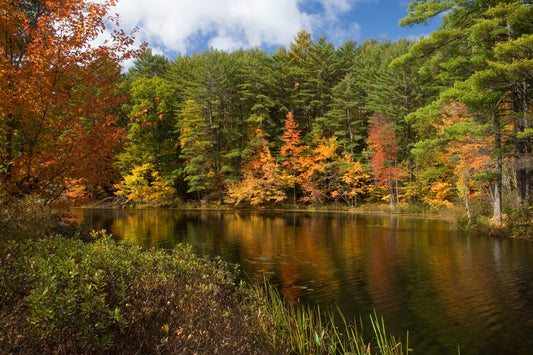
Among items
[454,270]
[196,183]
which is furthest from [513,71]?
[196,183]

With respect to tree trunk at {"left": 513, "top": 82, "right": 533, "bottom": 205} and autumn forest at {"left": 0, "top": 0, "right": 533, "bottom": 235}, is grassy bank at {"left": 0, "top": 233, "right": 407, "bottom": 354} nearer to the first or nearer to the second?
autumn forest at {"left": 0, "top": 0, "right": 533, "bottom": 235}

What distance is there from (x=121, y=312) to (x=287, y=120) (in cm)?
3413

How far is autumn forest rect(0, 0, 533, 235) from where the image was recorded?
23.1 ft

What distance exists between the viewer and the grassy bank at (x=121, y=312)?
296 cm

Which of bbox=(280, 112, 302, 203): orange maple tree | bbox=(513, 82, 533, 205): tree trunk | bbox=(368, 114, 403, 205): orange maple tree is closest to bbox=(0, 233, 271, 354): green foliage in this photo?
bbox=(513, 82, 533, 205): tree trunk

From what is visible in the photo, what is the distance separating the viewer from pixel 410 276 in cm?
981

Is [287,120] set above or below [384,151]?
above

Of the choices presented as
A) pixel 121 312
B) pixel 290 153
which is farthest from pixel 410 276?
pixel 290 153

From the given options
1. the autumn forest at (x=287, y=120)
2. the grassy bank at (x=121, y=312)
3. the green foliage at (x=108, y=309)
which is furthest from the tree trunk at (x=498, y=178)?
the green foliage at (x=108, y=309)

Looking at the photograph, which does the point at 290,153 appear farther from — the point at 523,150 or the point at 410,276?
the point at 410,276

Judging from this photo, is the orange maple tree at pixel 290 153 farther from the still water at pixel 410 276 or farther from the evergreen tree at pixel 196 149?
the still water at pixel 410 276

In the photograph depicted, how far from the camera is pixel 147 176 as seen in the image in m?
39.8

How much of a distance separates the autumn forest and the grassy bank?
3156 millimetres

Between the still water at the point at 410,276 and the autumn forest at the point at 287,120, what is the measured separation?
4.44 metres
